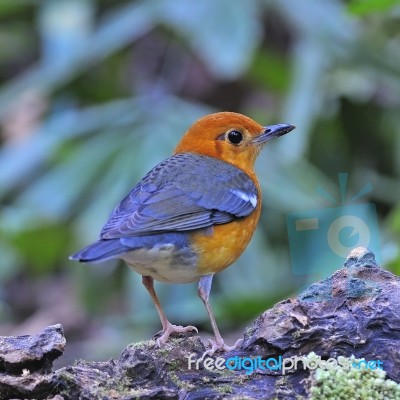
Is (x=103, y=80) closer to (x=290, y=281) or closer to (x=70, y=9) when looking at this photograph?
(x=70, y=9)

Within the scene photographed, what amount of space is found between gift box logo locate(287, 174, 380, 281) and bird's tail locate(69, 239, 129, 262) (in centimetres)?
71

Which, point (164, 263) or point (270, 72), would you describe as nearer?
point (164, 263)

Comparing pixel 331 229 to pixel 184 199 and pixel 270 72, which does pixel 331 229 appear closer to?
pixel 184 199

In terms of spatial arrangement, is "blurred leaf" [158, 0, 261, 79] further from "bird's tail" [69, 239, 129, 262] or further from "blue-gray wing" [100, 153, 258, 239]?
"bird's tail" [69, 239, 129, 262]

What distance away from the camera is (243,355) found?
11.4 ft

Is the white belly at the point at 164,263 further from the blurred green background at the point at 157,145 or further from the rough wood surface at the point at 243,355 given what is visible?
the blurred green background at the point at 157,145

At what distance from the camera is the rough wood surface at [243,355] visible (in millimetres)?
3205

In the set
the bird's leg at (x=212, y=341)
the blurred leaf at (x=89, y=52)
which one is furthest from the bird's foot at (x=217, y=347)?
the blurred leaf at (x=89, y=52)

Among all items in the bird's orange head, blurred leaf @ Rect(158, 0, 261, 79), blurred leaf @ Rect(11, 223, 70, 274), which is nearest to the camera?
the bird's orange head

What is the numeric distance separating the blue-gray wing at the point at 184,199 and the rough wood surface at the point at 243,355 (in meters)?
0.65

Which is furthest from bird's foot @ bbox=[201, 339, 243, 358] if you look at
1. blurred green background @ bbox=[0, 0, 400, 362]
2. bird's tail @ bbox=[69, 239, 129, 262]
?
blurred green background @ bbox=[0, 0, 400, 362]
